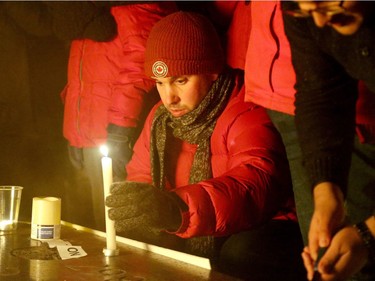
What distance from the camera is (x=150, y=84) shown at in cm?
304

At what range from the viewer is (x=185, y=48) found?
8.56 ft

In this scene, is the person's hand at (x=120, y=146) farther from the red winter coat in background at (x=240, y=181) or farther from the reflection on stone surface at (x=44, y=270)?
the reflection on stone surface at (x=44, y=270)

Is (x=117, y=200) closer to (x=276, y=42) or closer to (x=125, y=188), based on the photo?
(x=125, y=188)

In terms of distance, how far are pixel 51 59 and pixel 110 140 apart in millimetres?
1172

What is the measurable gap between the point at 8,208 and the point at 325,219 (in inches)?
55.9

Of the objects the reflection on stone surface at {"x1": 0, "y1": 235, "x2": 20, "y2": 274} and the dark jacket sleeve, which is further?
the reflection on stone surface at {"x1": 0, "y1": 235, "x2": 20, "y2": 274}

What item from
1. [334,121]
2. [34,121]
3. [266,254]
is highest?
[334,121]

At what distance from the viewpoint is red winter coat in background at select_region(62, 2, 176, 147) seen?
118 inches

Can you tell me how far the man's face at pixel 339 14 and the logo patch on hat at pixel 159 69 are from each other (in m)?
1.16

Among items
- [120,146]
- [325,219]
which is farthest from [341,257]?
[120,146]

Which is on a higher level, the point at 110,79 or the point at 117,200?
the point at 110,79

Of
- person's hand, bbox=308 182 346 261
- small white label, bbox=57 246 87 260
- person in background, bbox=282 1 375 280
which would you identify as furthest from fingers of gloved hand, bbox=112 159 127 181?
person's hand, bbox=308 182 346 261

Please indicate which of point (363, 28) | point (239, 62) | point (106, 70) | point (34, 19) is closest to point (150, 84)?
point (106, 70)

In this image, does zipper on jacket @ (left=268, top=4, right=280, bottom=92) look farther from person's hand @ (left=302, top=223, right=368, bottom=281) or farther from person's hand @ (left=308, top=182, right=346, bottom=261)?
person's hand @ (left=302, top=223, right=368, bottom=281)
